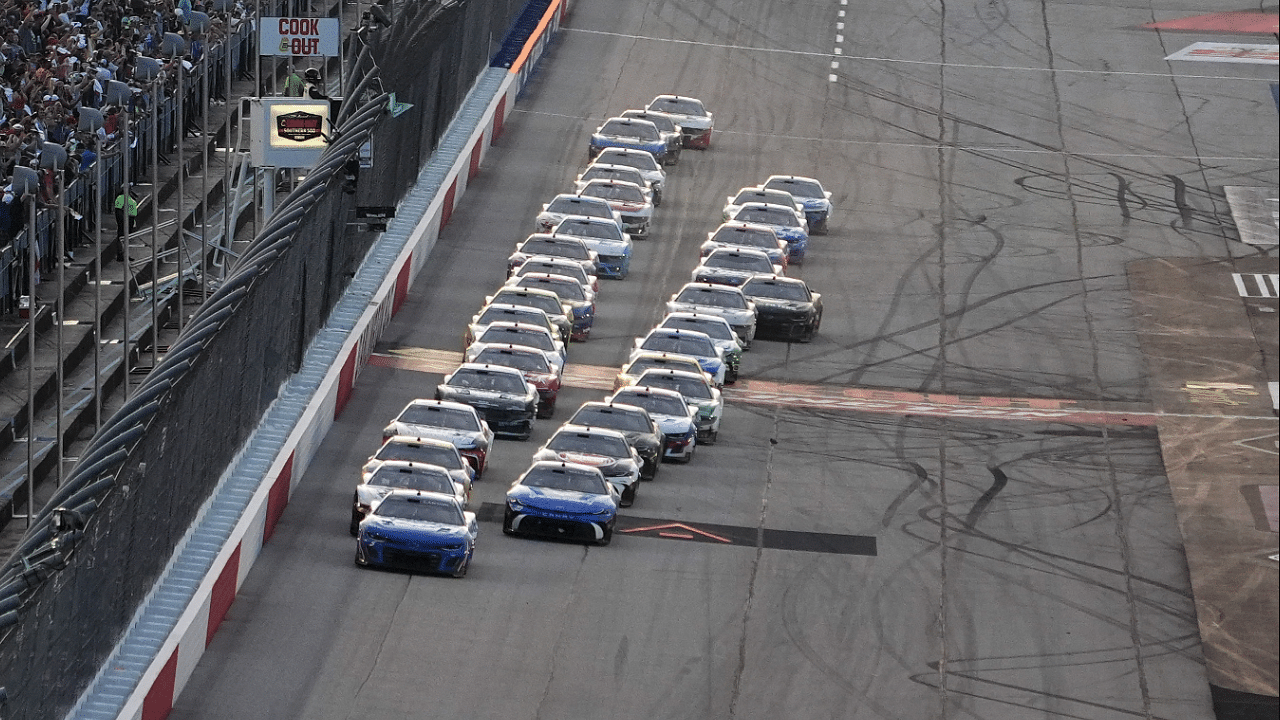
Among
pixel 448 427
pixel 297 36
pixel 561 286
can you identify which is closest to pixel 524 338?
pixel 561 286

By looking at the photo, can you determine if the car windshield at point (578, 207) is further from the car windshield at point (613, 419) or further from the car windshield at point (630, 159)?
the car windshield at point (613, 419)

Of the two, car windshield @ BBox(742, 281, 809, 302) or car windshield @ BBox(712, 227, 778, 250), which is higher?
car windshield @ BBox(742, 281, 809, 302)

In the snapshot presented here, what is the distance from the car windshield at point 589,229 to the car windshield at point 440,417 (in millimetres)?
10861

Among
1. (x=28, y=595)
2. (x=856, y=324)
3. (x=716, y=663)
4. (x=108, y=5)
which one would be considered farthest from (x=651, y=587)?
(x=108, y=5)

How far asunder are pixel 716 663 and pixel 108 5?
21.3 metres

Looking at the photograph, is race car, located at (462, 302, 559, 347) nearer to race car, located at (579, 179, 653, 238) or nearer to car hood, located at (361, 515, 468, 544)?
race car, located at (579, 179, 653, 238)

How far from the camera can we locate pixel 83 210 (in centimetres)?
3741

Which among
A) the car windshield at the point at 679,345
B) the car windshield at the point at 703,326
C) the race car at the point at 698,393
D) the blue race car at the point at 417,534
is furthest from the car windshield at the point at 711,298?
the blue race car at the point at 417,534

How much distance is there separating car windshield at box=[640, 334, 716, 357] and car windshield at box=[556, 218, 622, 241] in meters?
6.24

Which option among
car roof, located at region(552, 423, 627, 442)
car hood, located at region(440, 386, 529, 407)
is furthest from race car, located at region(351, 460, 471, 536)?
car hood, located at region(440, 386, 529, 407)

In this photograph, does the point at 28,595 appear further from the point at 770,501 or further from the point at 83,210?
the point at 83,210

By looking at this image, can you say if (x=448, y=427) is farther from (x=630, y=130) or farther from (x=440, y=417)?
(x=630, y=130)

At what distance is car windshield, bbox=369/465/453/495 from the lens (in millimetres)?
30000

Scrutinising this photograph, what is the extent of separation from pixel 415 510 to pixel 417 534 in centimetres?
32
